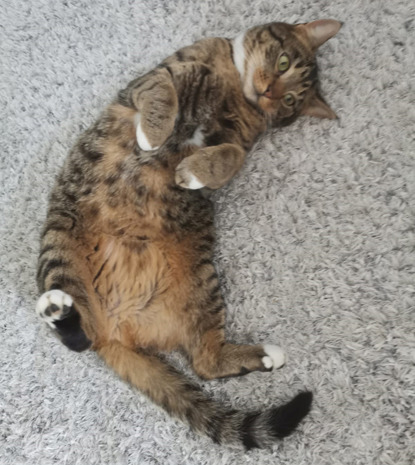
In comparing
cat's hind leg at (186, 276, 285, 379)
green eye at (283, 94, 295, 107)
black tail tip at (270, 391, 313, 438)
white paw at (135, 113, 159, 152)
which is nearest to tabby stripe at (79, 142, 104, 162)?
white paw at (135, 113, 159, 152)

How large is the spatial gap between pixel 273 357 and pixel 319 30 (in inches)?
41.2

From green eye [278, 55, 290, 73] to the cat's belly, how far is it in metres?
0.65

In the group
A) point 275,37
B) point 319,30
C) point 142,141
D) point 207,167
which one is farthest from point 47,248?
point 319,30

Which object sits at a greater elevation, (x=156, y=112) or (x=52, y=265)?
(x=156, y=112)

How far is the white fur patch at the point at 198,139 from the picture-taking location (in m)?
1.50

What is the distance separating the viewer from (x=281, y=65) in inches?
60.1

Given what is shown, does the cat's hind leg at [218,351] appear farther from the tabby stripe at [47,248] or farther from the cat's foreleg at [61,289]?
the tabby stripe at [47,248]

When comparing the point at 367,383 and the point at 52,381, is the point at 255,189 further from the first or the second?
the point at 52,381

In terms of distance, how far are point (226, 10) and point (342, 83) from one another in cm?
52

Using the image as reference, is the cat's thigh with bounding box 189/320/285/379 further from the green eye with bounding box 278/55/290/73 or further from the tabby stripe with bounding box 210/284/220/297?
the green eye with bounding box 278/55/290/73

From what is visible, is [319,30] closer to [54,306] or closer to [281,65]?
[281,65]

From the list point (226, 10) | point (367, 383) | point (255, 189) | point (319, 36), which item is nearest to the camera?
point (367, 383)

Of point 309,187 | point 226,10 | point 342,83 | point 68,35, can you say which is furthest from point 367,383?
point 68,35

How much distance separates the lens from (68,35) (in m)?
1.85
